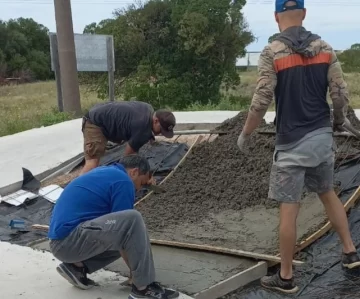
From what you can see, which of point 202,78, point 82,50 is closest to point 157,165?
point 82,50

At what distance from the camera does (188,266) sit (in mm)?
3689

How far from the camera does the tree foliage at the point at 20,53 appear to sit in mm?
44750

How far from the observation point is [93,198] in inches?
122

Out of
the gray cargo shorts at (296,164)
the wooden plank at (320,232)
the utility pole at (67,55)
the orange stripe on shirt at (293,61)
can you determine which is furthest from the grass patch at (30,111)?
the orange stripe on shirt at (293,61)

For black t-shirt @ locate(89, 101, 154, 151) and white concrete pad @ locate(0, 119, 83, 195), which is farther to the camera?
white concrete pad @ locate(0, 119, 83, 195)

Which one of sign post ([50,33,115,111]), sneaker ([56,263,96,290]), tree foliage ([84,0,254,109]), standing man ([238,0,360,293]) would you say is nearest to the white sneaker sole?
sneaker ([56,263,96,290])

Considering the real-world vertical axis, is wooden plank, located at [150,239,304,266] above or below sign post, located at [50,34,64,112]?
below

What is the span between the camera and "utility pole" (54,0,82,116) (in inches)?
462

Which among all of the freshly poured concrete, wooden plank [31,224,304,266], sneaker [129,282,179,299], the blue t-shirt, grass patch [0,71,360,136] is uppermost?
the blue t-shirt

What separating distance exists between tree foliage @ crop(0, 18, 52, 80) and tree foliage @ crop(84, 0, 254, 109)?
27526 millimetres

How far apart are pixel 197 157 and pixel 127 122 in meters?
1.78

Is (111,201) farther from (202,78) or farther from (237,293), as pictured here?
(202,78)

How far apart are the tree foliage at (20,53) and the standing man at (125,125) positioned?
1606 inches

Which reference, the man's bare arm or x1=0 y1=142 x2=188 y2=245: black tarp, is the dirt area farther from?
the man's bare arm
